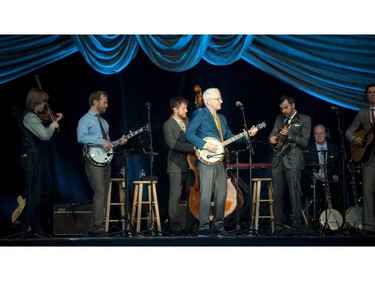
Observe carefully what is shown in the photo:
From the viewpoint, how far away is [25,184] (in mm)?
10453

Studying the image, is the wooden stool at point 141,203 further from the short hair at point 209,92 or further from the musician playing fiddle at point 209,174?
the short hair at point 209,92

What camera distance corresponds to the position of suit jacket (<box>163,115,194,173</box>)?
10.4 meters

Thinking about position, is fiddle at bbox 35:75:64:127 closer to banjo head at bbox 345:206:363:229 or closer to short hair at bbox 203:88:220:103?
short hair at bbox 203:88:220:103

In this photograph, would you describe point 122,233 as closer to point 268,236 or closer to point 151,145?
point 151,145

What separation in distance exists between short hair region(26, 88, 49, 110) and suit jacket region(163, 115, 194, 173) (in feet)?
5.42

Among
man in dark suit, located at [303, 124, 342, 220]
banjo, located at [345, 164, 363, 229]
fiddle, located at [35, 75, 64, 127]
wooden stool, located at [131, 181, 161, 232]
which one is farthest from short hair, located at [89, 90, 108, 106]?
banjo, located at [345, 164, 363, 229]

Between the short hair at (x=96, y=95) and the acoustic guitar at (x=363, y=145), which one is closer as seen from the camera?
the acoustic guitar at (x=363, y=145)

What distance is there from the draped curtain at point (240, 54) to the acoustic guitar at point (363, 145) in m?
0.44

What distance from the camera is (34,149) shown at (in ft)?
33.8

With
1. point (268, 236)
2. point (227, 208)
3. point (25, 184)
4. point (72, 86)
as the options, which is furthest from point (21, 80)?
point (268, 236)

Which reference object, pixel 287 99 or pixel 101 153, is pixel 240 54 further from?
pixel 101 153

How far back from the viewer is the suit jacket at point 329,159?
10.9 meters

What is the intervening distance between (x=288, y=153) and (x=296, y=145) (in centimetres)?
15

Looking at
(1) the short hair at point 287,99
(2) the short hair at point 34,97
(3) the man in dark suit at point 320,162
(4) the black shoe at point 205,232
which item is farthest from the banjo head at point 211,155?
(2) the short hair at point 34,97
